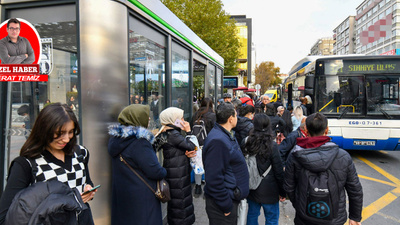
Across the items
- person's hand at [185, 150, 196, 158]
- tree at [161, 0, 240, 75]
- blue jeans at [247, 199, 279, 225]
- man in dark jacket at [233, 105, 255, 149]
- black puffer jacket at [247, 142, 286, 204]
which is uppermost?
tree at [161, 0, 240, 75]

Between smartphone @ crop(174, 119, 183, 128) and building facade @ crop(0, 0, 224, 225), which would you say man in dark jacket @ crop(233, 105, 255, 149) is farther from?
building facade @ crop(0, 0, 224, 225)

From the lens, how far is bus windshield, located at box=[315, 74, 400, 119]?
270 inches

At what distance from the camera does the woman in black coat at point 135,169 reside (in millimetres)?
2488

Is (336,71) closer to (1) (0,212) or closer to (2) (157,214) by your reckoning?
(2) (157,214)

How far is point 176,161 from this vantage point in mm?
3145

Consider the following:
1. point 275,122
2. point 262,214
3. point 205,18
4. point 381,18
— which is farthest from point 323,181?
point 381,18

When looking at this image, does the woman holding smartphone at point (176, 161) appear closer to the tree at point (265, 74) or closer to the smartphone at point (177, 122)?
the smartphone at point (177, 122)

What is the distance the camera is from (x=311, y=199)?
7.88ft

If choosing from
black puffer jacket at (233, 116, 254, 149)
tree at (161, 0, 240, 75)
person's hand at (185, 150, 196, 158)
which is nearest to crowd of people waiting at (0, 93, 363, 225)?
person's hand at (185, 150, 196, 158)

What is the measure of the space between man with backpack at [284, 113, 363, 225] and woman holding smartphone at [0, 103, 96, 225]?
179 centimetres

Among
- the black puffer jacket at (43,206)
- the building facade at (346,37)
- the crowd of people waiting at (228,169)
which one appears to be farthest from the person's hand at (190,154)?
the building facade at (346,37)

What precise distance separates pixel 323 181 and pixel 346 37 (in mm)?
115889

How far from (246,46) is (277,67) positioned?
48.0 feet

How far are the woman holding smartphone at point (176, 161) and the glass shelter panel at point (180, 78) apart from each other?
188 cm
